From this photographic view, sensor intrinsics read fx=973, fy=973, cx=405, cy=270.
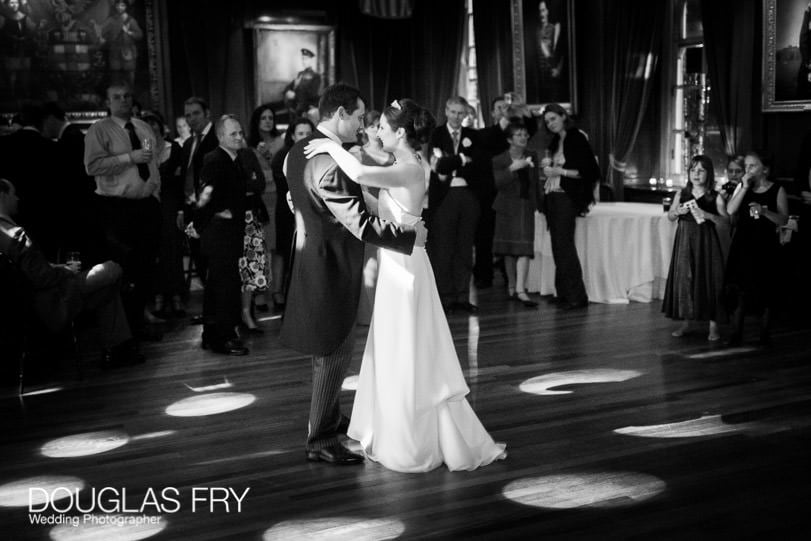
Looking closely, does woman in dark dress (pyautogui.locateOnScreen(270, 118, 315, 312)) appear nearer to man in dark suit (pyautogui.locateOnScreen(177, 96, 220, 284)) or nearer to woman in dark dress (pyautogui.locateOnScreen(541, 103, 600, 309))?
man in dark suit (pyautogui.locateOnScreen(177, 96, 220, 284))

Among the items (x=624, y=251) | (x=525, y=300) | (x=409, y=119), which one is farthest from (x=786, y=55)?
(x=409, y=119)

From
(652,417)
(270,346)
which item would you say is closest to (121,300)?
(270,346)

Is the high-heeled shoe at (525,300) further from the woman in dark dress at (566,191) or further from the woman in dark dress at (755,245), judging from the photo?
the woman in dark dress at (755,245)

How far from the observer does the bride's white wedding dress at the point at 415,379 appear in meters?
3.99

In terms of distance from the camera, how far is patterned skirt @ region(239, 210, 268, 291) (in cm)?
678

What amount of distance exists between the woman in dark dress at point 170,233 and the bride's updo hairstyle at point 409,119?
432 cm

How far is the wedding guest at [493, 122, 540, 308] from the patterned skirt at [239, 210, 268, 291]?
2.43 m

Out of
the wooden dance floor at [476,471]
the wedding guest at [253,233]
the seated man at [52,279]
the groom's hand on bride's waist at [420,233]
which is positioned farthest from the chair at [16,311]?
the groom's hand on bride's waist at [420,233]

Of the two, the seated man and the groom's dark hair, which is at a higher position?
the groom's dark hair

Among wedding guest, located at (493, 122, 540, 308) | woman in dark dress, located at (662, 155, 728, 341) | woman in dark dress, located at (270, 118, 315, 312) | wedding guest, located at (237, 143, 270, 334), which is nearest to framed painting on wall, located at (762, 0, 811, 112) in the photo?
woman in dark dress, located at (662, 155, 728, 341)

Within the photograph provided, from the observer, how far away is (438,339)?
4.06 m

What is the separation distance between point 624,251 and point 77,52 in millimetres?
7013

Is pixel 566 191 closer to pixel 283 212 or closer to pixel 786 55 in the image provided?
pixel 786 55

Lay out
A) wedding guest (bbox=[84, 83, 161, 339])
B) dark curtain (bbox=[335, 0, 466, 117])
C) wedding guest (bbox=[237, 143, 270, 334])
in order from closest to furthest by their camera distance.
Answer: wedding guest (bbox=[84, 83, 161, 339]) → wedding guest (bbox=[237, 143, 270, 334]) → dark curtain (bbox=[335, 0, 466, 117])
